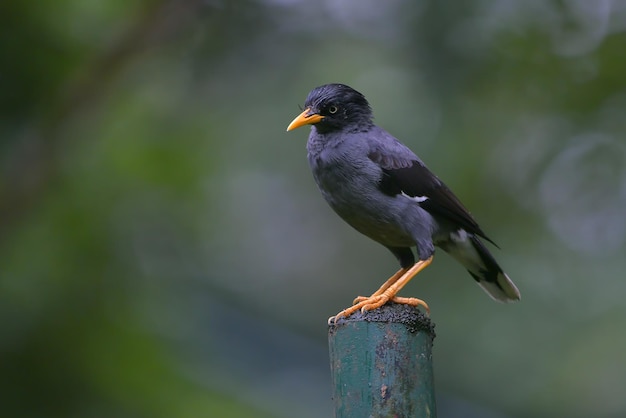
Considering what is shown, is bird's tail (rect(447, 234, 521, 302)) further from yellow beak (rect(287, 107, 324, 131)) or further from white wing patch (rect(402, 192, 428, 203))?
yellow beak (rect(287, 107, 324, 131))

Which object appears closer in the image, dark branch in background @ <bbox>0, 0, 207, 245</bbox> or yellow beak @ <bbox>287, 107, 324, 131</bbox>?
yellow beak @ <bbox>287, 107, 324, 131</bbox>

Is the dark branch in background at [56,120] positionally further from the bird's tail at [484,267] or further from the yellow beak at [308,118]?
the bird's tail at [484,267]

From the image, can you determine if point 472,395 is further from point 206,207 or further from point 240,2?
point 240,2

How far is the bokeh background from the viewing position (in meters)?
6.58

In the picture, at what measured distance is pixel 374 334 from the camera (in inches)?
141

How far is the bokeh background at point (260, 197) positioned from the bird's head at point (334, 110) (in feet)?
7.04

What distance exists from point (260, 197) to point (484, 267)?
5891 millimetres

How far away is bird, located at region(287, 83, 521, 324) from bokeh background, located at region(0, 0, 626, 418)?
76.9 inches

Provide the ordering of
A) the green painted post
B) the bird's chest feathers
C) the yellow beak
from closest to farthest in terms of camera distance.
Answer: the green painted post < the bird's chest feathers < the yellow beak

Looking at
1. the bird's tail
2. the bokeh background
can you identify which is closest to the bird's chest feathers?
the bird's tail

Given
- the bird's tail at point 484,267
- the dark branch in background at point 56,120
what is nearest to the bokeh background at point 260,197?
the dark branch in background at point 56,120

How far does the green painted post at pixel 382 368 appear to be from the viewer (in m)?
3.45

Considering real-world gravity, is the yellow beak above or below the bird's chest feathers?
above

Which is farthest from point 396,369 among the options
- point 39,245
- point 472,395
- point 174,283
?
point 472,395
